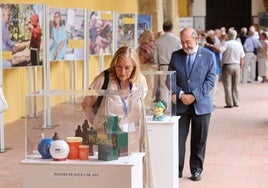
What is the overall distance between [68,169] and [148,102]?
98.2 inches

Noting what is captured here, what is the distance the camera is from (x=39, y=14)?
12.6 meters

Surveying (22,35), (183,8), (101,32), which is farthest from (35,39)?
(183,8)

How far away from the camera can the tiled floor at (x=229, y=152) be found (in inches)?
351

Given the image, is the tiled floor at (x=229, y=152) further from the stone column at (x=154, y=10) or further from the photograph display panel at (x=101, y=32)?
the stone column at (x=154, y=10)

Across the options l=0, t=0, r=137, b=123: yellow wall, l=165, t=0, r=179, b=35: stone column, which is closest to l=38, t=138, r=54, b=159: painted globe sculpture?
l=0, t=0, r=137, b=123: yellow wall

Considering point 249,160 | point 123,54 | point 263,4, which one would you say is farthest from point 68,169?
point 263,4

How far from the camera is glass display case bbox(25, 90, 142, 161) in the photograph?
530 cm

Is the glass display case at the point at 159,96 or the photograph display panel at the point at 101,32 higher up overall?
the photograph display panel at the point at 101,32

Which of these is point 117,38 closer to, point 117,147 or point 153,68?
point 153,68

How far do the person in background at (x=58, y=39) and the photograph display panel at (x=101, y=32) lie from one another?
4.05ft

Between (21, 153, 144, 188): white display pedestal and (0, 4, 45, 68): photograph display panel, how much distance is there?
631 cm

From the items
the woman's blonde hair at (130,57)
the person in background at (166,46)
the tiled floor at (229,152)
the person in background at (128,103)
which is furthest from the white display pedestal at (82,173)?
the person in background at (166,46)

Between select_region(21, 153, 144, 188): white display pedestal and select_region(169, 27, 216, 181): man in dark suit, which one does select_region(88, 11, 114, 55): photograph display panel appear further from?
select_region(21, 153, 144, 188): white display pedestal

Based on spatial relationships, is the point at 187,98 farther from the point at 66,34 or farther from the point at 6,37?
the point at 66,34
